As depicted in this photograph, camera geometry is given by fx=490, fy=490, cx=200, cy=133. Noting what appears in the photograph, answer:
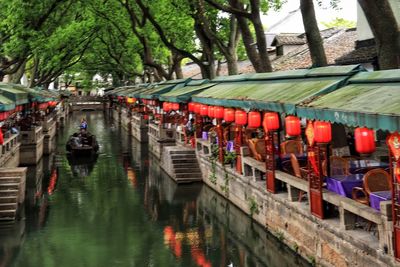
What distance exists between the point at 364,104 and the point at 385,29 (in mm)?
3106

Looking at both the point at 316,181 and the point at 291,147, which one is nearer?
the point at 316,181

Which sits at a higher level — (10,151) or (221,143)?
(221,143)

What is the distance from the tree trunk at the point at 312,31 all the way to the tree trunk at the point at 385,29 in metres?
3.23

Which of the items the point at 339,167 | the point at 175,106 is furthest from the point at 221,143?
the point at 175,106

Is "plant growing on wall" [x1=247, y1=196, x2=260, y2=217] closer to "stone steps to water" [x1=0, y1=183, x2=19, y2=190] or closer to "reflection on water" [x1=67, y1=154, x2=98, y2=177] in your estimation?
"stone steps to water" [x1=0, y1=183, x2=19, y2=190]

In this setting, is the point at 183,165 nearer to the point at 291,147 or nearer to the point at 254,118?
the point at 291,147

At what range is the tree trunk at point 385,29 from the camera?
394 inches

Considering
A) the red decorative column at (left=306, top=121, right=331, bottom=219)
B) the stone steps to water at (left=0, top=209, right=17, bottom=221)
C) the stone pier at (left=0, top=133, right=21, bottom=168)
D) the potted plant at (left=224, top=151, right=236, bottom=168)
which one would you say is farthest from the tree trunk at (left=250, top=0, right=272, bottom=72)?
the stone pier at (left=0, top=133, right=21, bottom=168)

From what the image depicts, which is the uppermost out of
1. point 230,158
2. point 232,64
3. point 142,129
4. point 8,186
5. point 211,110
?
point 232,64

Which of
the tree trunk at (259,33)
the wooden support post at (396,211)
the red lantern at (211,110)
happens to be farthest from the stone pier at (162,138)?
the wooden support post at (396,211)

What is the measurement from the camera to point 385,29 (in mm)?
10109

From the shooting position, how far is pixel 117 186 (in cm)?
2034

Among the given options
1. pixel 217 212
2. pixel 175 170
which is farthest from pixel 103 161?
pixel 217 212

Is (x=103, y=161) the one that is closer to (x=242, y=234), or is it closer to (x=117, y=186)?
(x=117, y=186)
